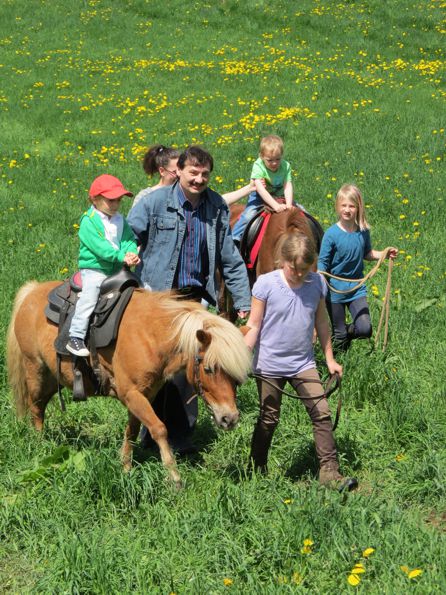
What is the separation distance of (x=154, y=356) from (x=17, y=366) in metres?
1.65

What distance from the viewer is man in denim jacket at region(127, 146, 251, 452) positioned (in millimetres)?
5586

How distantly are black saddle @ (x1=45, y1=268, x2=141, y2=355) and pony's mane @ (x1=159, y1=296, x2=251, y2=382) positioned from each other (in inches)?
14.5

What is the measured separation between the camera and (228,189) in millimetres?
12359

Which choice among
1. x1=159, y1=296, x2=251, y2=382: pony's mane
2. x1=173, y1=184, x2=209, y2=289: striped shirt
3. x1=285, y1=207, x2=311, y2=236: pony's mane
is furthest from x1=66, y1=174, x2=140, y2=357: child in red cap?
x1=285, y1=207, x2=311, y2=236: pony's mane

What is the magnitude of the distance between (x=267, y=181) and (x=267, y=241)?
0.88 meters

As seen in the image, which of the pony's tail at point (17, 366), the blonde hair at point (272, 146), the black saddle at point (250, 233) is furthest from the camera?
the black saddle at point (250, 233)

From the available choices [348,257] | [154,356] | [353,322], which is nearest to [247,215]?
[348,257]

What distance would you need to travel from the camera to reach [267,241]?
7566 millimetres

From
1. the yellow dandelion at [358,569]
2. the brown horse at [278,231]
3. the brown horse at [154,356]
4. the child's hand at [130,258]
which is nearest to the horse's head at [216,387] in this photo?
the brown horse at [154,356]

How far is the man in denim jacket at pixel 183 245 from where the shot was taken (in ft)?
18.3

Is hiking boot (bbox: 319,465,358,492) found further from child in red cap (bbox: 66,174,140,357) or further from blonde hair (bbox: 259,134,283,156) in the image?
blonde hair (bbox: 259,134,283,156)

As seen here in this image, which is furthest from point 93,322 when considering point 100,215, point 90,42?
point 90,42

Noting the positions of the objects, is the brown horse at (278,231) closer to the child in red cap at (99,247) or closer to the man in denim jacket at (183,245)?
the man in denim jacket at (183,245)

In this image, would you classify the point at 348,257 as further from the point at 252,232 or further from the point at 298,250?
the point at 298,250
